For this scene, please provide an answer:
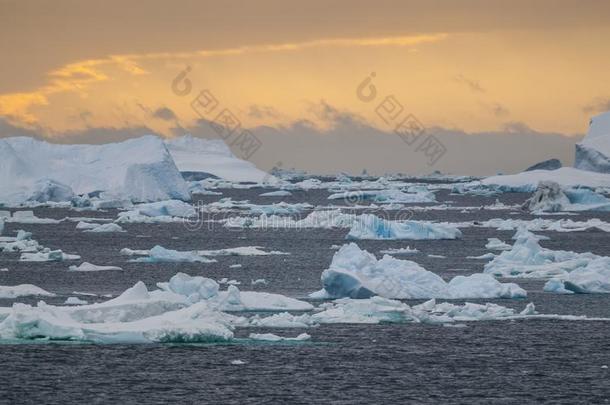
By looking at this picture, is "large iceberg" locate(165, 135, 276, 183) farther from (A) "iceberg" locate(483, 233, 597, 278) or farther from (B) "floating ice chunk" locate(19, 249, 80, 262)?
(A) "iceberg" locate(483, 233, 597, 278)

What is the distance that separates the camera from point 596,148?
90438 mm

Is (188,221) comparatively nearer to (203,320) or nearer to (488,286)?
(488,286)

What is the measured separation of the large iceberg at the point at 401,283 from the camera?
2598 centimetres

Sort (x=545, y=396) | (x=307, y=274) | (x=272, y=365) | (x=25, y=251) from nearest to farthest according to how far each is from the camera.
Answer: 1. (x=545, y=396)
2. (x=272, y=365)
3. (x=307, y=274)
4. (x=25, y=251)

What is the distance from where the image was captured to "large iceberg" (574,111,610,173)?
3524 inches

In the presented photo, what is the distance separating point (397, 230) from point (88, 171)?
3321 cm

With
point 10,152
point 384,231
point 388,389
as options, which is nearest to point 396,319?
point 388,389

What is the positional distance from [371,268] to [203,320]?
7.36 m

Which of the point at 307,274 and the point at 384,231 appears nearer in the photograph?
the point at 307,274

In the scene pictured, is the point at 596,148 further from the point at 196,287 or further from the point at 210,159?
the point at 196,287

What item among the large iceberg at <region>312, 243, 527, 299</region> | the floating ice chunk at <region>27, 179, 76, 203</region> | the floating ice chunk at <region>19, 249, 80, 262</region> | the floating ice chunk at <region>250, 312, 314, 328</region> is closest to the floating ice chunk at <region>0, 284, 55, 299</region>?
the large iceberg at <region>312, 243, 527, 299</region>

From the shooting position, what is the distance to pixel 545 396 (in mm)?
16422

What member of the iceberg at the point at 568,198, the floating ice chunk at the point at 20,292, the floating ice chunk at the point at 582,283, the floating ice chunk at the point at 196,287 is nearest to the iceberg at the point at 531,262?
the floating ice chunk at the point at 582,283

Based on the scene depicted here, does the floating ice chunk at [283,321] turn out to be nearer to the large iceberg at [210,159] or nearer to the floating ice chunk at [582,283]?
the floating ice chunk at [582,283]
